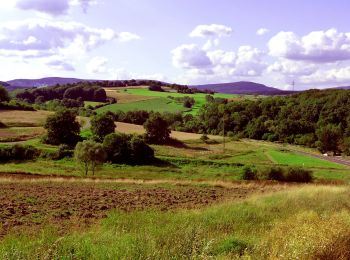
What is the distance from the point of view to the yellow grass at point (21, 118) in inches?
3442

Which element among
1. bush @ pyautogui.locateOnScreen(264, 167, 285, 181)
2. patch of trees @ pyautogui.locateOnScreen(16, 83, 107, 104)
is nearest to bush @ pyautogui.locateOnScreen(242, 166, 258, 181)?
bush @ pyautogui.locateOnScreen(264, 167, 285, 181)

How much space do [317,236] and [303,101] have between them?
123 metres

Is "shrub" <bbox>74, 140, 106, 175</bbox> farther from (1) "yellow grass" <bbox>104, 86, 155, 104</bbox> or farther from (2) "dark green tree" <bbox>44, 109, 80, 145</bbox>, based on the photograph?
(1) "yellow grass" <bbox>104, 86, 155, 104</bbox>

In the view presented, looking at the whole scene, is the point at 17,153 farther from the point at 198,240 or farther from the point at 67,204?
the point at 198,240

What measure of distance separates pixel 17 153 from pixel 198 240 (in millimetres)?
57495

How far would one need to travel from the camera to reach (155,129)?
278ft

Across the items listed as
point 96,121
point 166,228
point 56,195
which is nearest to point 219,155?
point 96,121

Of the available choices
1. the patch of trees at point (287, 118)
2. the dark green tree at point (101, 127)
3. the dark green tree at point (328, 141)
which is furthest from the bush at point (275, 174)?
the patch of trees at point (287, 118)

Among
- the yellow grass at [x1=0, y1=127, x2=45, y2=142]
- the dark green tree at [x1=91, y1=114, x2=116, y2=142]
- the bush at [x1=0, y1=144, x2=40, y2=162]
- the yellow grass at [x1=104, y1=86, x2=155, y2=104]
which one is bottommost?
the bush at [x1=0, y1=144, x2=40, y2=162]

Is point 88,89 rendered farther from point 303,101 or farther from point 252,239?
point 252,239

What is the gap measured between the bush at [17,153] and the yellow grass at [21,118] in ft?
80.6

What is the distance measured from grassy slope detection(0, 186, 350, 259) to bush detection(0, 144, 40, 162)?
52205 millimetres

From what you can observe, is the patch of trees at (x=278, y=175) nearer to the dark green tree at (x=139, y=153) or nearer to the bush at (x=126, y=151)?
the dark green tree at (x=139, y=153)

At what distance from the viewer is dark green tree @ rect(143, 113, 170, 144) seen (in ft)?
276
